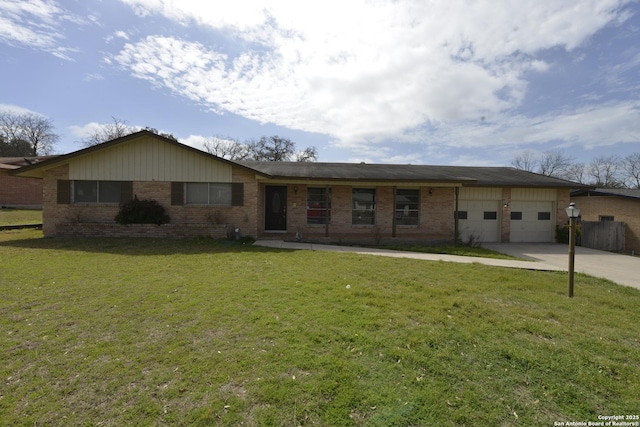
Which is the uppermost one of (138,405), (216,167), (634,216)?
(216,167)

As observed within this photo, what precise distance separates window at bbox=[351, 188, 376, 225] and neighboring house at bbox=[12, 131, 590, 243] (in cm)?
4

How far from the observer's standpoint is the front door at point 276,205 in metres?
13.3

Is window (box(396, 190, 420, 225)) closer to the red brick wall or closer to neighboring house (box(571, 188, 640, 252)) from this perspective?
neighboring house (box(571, 188, 640, 252))

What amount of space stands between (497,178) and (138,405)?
16.1m

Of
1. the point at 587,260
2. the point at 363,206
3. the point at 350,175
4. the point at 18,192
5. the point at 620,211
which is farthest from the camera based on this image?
the point at 18,192

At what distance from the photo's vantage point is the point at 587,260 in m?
9.83

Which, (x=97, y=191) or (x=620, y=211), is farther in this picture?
(x=620, y=211)

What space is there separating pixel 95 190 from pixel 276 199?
7.01 m

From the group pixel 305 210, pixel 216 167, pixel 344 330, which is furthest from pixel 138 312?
pixel 305 210

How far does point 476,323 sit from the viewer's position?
403 cm

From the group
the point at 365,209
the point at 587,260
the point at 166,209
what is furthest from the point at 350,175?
the point at 587,260

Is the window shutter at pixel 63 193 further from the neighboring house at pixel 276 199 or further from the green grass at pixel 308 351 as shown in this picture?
the green grass at pixel 308 351

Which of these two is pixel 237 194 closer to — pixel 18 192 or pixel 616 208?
pixel 616 208

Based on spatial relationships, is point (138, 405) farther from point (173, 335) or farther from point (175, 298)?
point (175, 298)
